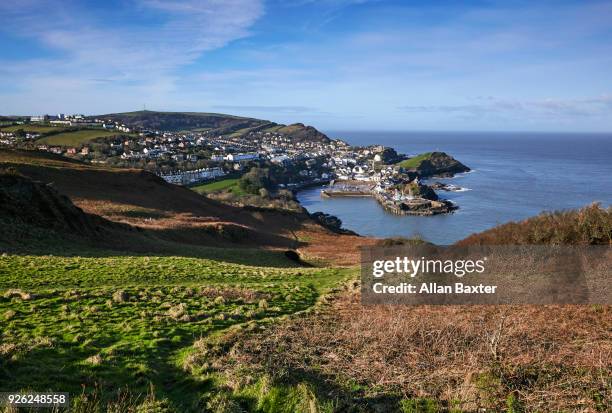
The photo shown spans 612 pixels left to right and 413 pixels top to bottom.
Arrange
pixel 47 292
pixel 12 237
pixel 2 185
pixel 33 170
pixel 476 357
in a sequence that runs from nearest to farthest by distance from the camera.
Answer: pixel 476 357
pixel 47 292
pixel 12 237
pixel 2 185
pixel 33 170

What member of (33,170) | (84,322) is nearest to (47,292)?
(84,322)

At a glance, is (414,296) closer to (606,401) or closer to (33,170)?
(606,401)

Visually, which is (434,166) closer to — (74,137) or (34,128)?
(74,137)

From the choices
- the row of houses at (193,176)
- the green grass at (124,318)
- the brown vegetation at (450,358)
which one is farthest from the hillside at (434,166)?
the brown vegetation at (450,358)

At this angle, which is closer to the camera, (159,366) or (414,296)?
(159,366)

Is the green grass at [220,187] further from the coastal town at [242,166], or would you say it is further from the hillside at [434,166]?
the hillside at [434,166]

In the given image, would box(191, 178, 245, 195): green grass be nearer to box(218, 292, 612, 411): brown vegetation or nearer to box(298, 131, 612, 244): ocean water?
box(298, 131, 612, 244): ocean water

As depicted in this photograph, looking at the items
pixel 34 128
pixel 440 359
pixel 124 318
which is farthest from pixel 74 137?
pixel 440 359
